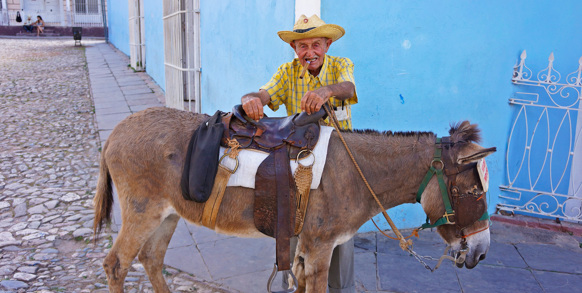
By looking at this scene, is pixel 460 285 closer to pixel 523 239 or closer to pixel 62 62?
pixel 523 239

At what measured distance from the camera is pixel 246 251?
4.24 m

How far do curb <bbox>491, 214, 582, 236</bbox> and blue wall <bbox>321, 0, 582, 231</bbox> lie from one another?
70cm

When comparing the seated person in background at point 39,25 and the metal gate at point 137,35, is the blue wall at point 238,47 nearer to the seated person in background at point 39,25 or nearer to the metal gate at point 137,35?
the metal gate at point 137,35

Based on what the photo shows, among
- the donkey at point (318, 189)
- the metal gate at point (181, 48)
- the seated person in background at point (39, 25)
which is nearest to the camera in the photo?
the donkey at point (318, 189)

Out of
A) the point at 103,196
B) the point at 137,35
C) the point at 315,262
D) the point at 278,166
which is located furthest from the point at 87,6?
the point at 315,262

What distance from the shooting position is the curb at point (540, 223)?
15.7 feet

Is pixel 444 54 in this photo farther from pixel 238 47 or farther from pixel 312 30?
pixel 238 47

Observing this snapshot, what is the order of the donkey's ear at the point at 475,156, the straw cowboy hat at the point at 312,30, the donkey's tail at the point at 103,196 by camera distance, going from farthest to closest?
the donkey's tail at the point at 103,196
the straw cowboy hat at the point at 312,30
the donkey's ear at the point at 475,156

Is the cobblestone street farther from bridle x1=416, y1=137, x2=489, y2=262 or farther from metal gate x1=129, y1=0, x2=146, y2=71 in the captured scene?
metal gate x1=129, y1=0, x2=146, y2=71

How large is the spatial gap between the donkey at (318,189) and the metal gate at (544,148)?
8.70ft

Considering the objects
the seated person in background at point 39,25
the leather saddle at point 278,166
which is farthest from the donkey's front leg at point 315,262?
the seated person in background at point 39,25

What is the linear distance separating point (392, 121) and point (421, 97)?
1.28 feet

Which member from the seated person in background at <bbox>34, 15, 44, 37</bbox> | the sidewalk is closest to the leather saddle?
the sidewalk

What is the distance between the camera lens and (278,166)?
2541 millimetres
